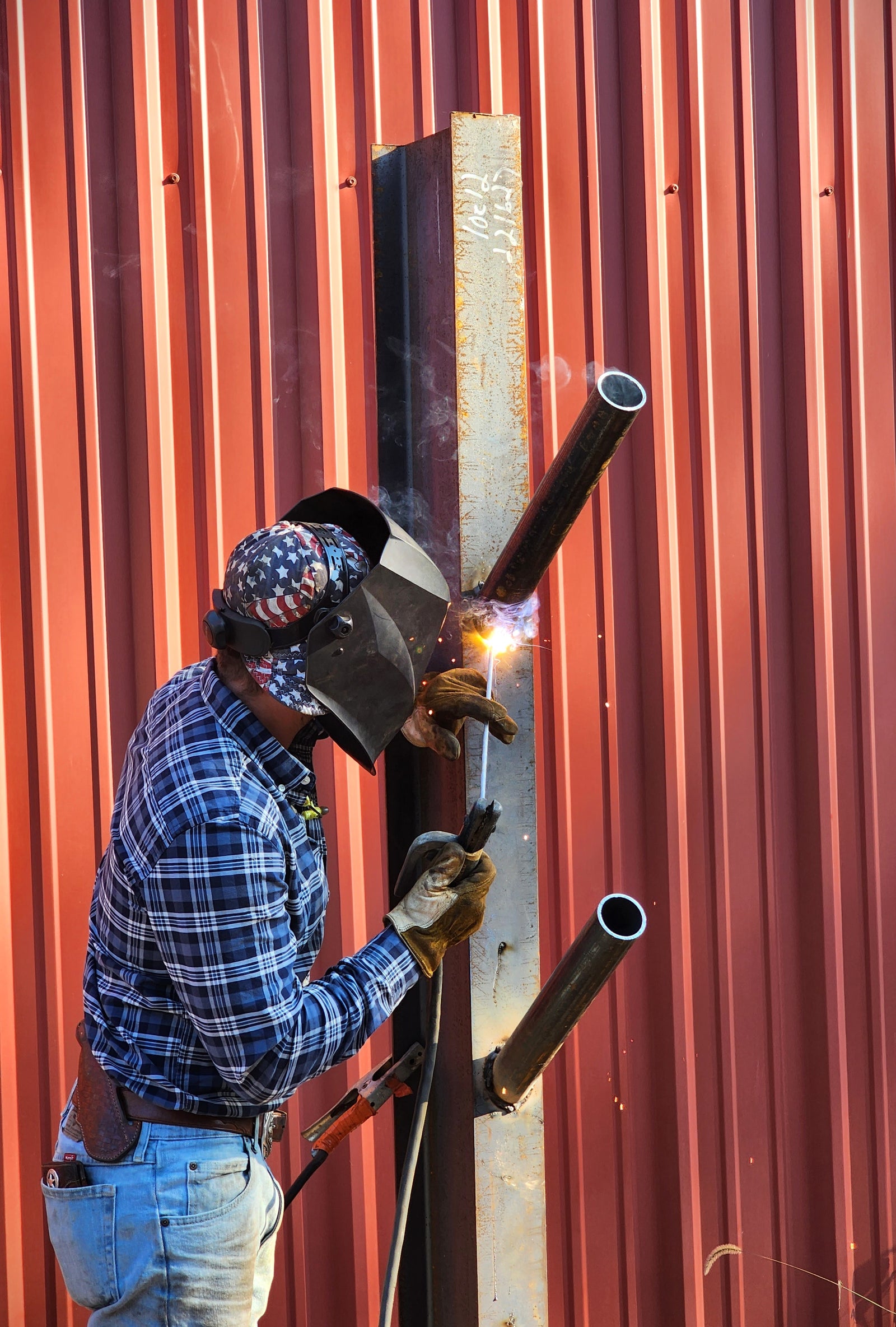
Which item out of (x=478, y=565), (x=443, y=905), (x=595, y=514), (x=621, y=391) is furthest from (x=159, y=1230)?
(x=595, y=514)

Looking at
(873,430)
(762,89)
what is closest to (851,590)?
(873,430)

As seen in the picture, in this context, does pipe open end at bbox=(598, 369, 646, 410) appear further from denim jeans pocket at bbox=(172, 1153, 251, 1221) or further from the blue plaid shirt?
denim jeans pocket at bbox=(172, 1153, 251, 1221)

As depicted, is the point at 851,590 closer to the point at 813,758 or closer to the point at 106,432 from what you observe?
the point at 813,758

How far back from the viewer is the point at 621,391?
150cm

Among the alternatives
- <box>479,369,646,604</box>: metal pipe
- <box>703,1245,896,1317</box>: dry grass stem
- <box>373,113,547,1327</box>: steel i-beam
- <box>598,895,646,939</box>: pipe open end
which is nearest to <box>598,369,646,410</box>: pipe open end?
<box>479,369,646,604</box>: metal pipe

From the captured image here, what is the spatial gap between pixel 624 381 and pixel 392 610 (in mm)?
475

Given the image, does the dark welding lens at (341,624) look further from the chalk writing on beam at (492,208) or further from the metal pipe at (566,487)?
the chalk writing on beam at (492,208)

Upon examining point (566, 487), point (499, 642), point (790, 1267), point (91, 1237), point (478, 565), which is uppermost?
point (566, 487)

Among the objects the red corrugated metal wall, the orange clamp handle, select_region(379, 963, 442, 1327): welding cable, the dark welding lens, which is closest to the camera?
the dark welding lens

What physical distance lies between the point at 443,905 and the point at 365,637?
44 cm

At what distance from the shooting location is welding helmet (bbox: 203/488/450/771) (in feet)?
5.20

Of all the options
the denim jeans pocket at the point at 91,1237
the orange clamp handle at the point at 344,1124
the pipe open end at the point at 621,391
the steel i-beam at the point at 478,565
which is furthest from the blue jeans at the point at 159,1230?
the pipe open end at the point at 621,391

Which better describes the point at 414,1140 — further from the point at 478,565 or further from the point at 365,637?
the point at 478,565

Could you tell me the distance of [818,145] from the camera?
3475mm
